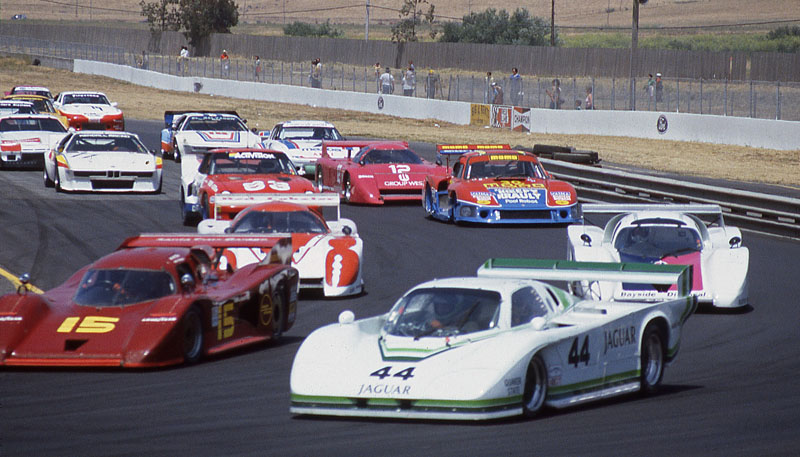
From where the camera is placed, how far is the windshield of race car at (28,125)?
98.1 feet

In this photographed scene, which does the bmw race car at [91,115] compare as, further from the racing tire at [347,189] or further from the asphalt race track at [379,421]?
the asphalt race track at [379,421]

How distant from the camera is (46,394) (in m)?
9.79

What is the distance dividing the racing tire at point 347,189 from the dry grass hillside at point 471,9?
3944 inches

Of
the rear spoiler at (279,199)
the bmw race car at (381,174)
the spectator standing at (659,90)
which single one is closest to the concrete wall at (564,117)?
the spectator standing at (659,90)

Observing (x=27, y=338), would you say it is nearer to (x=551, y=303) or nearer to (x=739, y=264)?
(x=551, y=303)

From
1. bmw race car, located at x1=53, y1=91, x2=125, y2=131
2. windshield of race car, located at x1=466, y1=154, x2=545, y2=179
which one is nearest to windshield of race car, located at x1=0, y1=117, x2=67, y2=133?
bmw race car, located at x1=53, y1=91, x2=125, y2=131

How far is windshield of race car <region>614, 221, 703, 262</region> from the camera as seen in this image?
14781mm

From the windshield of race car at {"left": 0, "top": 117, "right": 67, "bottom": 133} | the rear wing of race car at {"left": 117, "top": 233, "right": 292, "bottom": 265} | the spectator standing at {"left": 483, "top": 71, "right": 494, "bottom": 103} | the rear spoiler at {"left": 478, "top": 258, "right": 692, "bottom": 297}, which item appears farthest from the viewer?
the spectator standing at {"left": 483, "top": 71, "right": 494, "bottom": 103}

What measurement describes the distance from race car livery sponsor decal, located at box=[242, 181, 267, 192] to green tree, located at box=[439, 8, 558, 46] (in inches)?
2887

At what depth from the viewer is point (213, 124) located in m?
32.3

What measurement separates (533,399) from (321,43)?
247 feet

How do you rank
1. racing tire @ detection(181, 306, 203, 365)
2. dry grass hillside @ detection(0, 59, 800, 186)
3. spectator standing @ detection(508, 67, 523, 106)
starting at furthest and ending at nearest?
spectator standing @ detection(508, 67, 523, 106) → dry grass hillside @ detection(0, 59, 800, 186) → racing tire @ detection(181, 306, 203, 365)

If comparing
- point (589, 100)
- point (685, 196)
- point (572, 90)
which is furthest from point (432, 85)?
point (685, 196)

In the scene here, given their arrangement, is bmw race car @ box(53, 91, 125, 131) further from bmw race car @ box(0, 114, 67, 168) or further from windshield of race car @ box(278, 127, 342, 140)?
windshield of race car @ box(278, 127, 342, 140)
